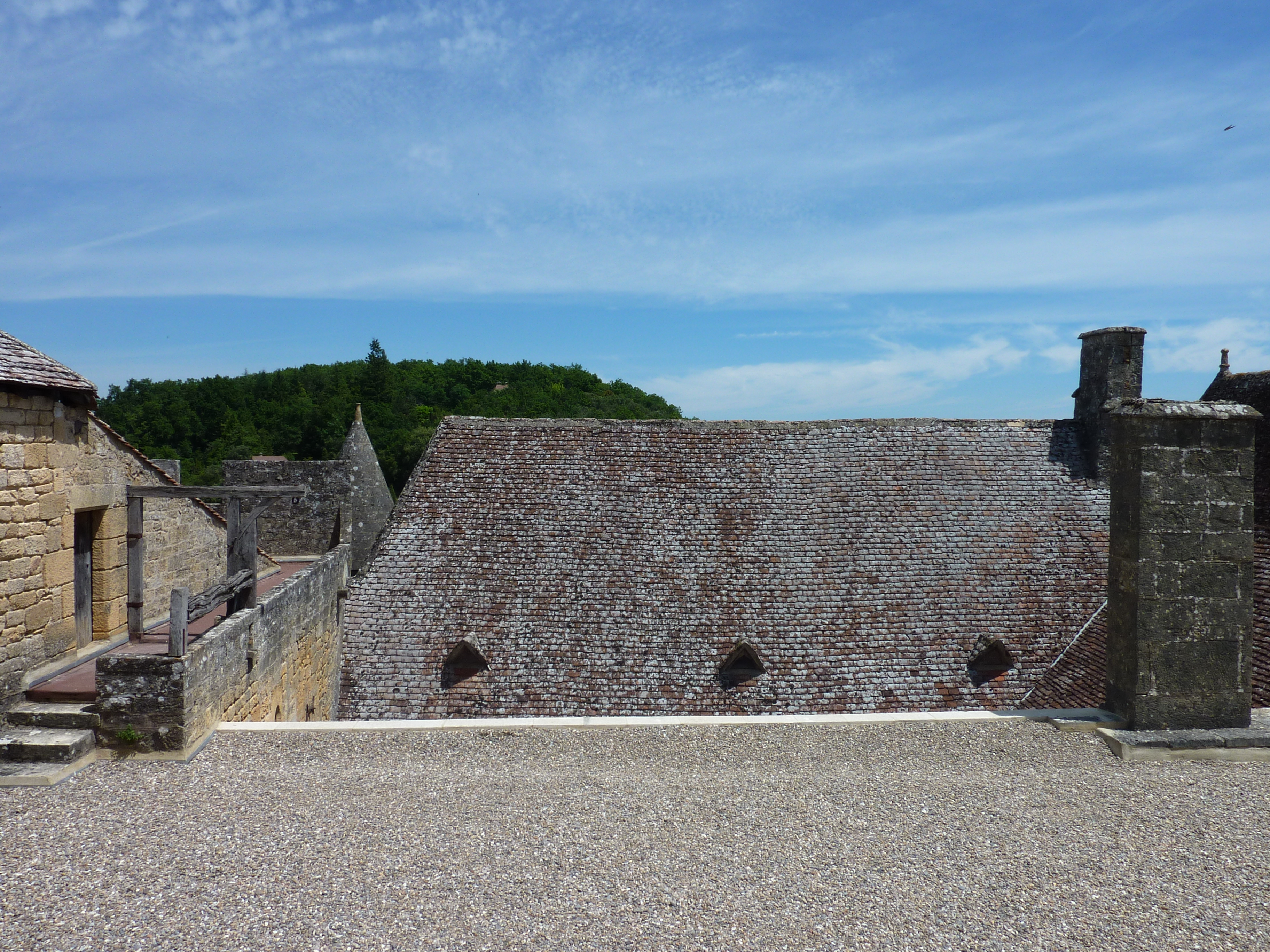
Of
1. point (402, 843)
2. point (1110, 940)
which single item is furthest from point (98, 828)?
point (1110, 940)

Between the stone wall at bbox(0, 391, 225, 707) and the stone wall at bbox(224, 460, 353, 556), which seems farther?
the stone wall at bbox(224, 460, 353, 556)

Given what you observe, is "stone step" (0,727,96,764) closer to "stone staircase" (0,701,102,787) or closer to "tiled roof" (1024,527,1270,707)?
"stone staircase" (0,701,102,787)

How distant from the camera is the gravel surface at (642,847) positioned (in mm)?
3615

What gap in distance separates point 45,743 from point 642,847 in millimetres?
3972

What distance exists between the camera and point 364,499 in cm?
1470

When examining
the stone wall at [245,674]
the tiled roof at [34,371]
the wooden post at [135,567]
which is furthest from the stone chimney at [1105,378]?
the tiled roof at [34,371]

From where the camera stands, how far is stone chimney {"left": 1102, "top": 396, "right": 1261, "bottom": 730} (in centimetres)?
572

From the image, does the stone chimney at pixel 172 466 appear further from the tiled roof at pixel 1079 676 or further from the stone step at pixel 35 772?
the tiled roof at pixel 1079 676

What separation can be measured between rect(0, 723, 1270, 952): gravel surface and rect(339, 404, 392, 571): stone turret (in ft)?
29.8

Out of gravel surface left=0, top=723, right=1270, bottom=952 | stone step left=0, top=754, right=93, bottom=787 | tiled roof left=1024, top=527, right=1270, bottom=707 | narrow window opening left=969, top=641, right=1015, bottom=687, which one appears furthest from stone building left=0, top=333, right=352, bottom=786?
narrow window opening left=969, top=641, right=1015, bottom=687

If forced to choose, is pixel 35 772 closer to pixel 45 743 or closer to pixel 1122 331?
pixel 45 743

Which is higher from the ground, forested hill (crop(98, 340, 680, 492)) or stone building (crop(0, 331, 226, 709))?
forested hill (crop(98, 340, 680, 492))

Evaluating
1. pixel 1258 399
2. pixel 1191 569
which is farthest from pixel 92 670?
pixel 1258 399

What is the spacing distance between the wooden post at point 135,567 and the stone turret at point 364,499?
6.61m
